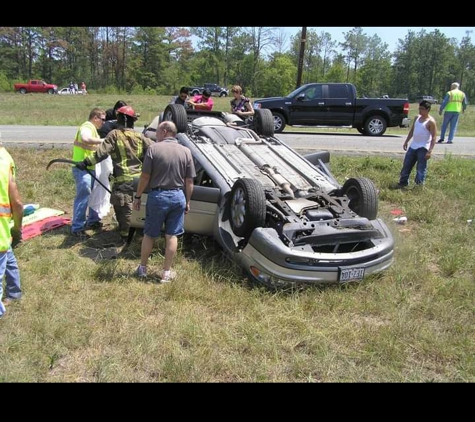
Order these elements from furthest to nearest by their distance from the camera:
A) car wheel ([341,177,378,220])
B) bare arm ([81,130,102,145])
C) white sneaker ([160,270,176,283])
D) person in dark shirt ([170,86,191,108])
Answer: person in dark shirt ([170,86,191,108])
bare arm ([81,130,102,145])
car wheel ([341,177,378,220])
white sneaker ([160,270,176,283])

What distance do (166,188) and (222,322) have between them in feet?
4.87

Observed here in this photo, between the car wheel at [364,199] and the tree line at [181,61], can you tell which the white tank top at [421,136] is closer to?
the car wheel at [364,199]

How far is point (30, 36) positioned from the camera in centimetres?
6056

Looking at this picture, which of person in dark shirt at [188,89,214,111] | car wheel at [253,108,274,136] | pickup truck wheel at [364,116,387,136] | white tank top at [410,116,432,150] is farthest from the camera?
pickup truck wheel at [364,116,387,136]

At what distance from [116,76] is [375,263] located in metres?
69.7

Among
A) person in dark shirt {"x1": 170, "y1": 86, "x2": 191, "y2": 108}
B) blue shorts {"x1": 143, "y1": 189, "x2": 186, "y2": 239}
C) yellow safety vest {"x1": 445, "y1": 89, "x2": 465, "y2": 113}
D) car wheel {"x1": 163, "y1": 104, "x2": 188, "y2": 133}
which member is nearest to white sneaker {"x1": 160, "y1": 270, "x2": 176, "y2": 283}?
blue shorts {"x1": 143, "y1": 189, "x2": 186, "y2": 239}

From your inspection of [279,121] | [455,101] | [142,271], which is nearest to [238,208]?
[142,271]

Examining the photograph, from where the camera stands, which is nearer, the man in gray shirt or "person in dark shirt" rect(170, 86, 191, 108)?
the man in gray shirt

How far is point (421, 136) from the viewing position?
7.96 m

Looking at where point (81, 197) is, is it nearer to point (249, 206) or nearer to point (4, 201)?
point (4, 201)

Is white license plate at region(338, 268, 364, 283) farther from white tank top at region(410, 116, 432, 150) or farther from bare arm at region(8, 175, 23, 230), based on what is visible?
white tank top at region(410, 116, 432, 150)

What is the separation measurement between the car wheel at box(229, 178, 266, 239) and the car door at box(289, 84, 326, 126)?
36.9 feet

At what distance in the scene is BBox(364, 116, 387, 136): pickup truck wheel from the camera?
15.4m

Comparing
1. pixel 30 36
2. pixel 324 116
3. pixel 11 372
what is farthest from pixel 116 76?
pixel 11 372
